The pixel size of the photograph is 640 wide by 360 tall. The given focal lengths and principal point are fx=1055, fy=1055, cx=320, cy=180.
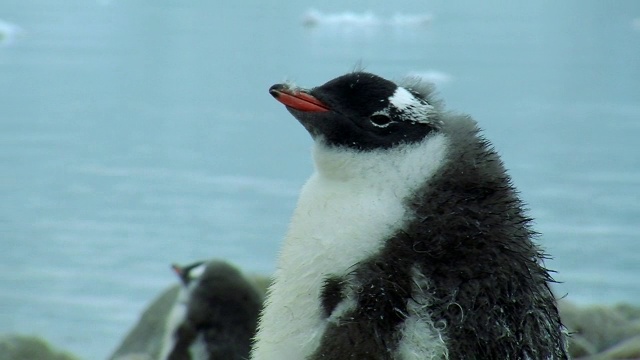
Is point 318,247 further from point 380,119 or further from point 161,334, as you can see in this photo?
point 161,334

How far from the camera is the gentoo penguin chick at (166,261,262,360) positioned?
2.60 m

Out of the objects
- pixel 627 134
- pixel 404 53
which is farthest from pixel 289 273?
pixel 404 53

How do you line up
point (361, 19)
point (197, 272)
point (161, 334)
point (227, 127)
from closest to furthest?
1. point (197, 272)
2. point (161, 334)
3. point (227, 127)
4. point (361, 19)

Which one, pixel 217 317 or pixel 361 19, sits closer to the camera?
pixel 217 317

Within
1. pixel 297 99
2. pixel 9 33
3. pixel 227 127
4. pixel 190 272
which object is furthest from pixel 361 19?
pixel 297 99

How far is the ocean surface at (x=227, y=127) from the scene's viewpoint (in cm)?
502

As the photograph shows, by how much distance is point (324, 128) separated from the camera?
1235 millimetres

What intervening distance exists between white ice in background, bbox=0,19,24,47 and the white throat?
1052 cm

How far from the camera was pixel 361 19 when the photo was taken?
461 inches

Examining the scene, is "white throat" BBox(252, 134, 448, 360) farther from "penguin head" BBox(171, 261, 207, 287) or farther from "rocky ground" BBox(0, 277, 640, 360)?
"rocky ground" BBox(0, 277, 640, 360)

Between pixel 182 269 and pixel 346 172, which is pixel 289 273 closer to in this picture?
pixel 346 172

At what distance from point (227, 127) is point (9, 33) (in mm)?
4211

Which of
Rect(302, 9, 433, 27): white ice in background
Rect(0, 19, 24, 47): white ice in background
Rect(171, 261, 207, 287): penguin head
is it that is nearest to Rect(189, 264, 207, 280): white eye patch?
Rect(171, 261, 207, 287): penguin head

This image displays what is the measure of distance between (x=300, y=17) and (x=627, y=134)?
562 cm
